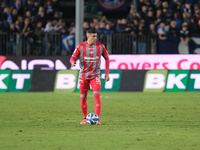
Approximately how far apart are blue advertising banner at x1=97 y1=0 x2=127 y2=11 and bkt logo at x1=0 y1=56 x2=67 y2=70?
18.8 ft

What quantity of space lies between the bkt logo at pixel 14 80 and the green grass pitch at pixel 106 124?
7.40ft

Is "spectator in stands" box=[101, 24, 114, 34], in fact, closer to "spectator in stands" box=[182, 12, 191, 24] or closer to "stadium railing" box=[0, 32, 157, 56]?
"stadium railing" box=[0, 32, 157, 56]

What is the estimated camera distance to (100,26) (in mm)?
26266

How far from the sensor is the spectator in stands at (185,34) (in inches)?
1014

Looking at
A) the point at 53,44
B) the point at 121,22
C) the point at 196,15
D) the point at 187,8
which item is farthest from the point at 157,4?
the point at 53,44

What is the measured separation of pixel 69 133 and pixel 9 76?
12998 millimetres

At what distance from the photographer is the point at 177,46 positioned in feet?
85.9

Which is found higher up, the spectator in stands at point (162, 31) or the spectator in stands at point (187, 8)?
the spectator in stands at point (187, 8)

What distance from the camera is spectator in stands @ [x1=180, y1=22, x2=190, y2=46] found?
25.8m

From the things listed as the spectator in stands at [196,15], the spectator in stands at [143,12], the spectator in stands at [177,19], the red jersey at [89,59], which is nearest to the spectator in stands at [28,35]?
the spectator in stands at [143,12]

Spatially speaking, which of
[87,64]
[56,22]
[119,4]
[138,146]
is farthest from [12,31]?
[138,146]

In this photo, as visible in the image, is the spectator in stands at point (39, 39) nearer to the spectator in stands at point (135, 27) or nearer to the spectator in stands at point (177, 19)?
the spectator in stands at point (135, 27)

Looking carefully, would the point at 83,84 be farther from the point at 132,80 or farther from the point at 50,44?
the point at 50,44

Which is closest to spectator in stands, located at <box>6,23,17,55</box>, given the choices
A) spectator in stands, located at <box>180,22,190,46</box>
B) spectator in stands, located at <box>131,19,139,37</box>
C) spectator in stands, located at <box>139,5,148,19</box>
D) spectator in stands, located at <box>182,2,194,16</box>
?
spectator in stands, located at <box>131,19,139,37</box>
